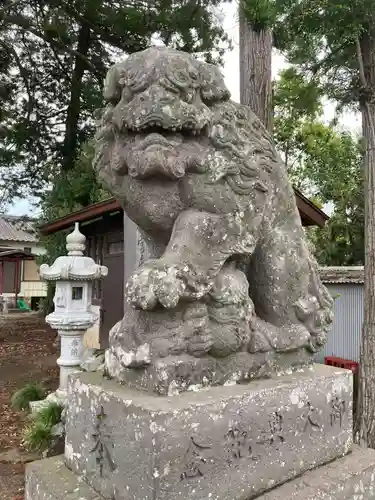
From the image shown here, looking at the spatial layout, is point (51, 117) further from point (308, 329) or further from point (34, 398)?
point (308, 329)

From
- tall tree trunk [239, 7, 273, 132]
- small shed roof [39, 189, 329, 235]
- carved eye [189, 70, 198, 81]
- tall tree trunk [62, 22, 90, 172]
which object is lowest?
carved eye [189, 70, 198, 81]

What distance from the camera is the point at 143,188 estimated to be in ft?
5.14

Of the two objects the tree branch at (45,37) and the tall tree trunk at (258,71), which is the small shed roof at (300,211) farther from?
the tree branch at (45,37)

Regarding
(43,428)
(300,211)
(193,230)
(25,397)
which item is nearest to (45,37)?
(300,211)

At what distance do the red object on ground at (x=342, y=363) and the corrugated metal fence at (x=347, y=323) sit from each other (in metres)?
0.24

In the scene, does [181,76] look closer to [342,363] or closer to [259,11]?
[259,11]

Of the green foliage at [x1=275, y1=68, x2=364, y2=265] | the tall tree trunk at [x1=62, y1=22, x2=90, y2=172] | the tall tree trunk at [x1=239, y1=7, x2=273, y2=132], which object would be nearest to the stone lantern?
the tall tree trunk at [x1=239, y1=7, x2=273, y2=132]

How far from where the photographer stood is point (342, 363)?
6.75 meters

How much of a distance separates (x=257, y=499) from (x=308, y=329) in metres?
0.68

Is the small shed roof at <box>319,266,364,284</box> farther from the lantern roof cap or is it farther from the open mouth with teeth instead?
the open mouth with teeth

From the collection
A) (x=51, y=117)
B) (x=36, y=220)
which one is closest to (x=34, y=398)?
(x=36, y=220)

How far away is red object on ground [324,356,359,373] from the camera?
6656 millimetres

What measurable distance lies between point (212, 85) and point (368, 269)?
9.97ft

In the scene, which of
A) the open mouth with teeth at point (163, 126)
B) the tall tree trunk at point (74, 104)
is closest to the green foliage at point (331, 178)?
the tall tree trunk at point (74, 104)
